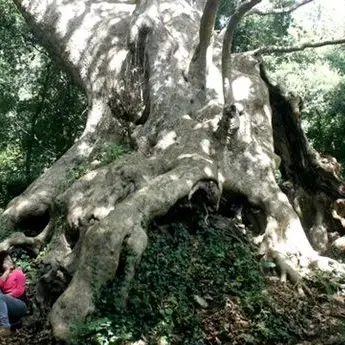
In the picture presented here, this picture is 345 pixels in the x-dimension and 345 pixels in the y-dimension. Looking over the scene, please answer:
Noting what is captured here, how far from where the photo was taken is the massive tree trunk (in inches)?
248

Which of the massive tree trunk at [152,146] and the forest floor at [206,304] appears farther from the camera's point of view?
the massive tree trunk at [152,146]

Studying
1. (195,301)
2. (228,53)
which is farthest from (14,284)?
(228,53)

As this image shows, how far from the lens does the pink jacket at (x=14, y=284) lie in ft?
19.6

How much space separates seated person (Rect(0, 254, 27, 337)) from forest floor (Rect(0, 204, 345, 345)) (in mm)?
131

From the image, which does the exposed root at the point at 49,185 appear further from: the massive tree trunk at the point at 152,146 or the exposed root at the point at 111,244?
the exposed root at the point at 111,244

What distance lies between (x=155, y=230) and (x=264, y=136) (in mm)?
3404

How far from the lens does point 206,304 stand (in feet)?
19.9

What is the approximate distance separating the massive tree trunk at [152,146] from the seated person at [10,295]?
1.29 ft

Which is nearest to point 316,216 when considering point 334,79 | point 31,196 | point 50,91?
point 31,196

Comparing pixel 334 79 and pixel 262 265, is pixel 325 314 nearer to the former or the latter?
pixel 262 265

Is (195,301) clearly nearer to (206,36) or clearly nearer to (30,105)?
(206,36)

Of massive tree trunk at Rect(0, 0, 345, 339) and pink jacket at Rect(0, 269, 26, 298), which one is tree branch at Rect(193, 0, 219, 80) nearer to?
massive tree trunk at Rect(0, 0, 345, 339)

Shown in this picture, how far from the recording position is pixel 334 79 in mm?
16547

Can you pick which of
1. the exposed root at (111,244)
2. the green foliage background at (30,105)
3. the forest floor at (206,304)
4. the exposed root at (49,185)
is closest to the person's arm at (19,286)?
the forest floor at (206,304)
